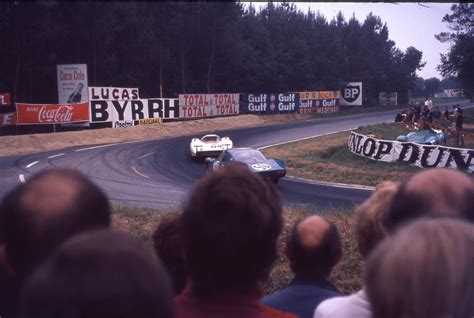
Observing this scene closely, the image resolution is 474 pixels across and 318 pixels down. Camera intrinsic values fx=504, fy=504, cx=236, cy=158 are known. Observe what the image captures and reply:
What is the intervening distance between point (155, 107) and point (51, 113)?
10254 mm

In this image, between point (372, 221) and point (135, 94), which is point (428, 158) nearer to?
point (372, 221)

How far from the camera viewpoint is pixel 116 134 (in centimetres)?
3516

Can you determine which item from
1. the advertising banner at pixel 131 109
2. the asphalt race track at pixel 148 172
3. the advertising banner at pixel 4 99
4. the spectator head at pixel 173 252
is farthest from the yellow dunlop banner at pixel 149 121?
the spectator head at pixel 173 252

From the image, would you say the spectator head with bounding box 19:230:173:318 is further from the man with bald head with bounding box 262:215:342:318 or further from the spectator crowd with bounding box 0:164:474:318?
the man with bald head with bounding box 262:215:342:318

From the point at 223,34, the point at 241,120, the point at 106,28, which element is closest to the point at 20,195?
the point at 106,28

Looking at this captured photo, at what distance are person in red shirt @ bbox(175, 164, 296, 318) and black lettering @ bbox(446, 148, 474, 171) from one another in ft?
58.1

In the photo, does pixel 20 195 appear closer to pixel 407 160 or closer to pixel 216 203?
pixel 216 203

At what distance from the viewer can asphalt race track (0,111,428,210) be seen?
1511cm

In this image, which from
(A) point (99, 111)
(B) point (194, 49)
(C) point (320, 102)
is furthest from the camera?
(C) point (320, 102)

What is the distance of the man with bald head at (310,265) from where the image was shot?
2861 millimetres

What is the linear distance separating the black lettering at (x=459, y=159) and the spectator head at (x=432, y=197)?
17253mm

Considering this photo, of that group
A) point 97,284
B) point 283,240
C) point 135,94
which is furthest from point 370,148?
point 135,94

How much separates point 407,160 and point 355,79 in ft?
178

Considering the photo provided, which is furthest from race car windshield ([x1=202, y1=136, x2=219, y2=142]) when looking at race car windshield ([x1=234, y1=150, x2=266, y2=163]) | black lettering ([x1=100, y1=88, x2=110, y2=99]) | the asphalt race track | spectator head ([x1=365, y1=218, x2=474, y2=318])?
spectator head ([x1=365, y1=218, x2=474, y2=318])
